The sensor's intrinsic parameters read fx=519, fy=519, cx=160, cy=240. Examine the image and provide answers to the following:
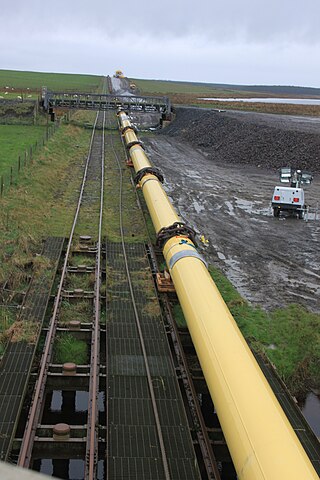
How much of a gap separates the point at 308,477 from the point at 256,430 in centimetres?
97

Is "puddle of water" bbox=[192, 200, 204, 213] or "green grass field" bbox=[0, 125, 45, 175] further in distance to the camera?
"green grass field" bbox=[0, 125, 45, 175]

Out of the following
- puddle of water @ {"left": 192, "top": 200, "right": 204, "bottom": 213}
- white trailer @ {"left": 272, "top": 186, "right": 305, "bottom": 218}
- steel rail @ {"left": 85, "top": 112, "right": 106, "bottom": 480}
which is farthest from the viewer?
puddle of water @ {"left": 192, "top": 200, "right": 204, "bottom": 213}

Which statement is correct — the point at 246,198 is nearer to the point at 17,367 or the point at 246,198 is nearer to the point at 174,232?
the point at 174,232

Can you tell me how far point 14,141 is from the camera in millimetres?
39969

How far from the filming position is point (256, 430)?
20.8 feet

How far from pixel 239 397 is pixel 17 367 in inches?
196

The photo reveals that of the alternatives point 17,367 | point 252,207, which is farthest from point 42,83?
point 17,367

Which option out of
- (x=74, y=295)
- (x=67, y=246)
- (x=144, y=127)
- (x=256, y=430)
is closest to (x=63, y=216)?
(x=67, y=246)

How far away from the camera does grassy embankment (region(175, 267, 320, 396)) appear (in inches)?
439

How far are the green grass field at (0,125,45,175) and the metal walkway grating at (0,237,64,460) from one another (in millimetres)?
15386

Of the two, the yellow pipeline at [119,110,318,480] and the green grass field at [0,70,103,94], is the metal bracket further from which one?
the green grass field at [0,70,103,94]

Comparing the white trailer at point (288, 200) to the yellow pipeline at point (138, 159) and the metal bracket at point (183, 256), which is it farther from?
the metal bracket at point (183, 256)

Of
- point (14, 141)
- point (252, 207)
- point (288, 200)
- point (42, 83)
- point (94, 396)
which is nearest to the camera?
point (94, 396)

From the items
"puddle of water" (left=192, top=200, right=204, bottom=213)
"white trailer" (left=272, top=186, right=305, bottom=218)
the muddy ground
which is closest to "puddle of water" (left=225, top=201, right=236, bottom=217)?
the muddy ground
